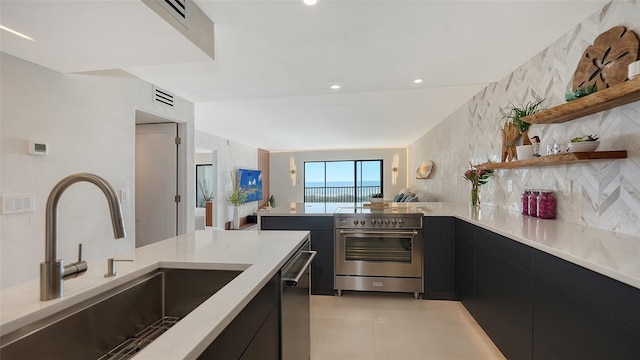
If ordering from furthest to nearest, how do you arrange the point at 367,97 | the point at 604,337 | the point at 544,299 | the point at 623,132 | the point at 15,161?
the point at 367,97
the point at 15,161
the point at 623,132
the point at 544,299
the point at 604,337

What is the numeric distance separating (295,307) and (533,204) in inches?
82.3

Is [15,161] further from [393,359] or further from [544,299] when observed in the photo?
[544,299]

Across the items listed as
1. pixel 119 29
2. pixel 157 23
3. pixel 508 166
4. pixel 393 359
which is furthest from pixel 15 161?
pixel 508 166

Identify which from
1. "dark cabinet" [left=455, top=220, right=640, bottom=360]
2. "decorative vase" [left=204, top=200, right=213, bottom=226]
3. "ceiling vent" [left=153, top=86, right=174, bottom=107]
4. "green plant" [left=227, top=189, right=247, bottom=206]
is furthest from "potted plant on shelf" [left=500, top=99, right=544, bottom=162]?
"decorative vase" [left=204, top=200, right=213, bottom=226]

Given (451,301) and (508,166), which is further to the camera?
(451,301)

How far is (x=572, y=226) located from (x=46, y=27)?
3373 mm

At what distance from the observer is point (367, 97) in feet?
12.5

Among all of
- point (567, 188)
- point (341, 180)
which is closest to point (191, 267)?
point (567, 188)

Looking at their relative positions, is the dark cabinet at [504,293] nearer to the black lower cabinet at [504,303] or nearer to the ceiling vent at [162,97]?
the black lower cabinet at [504,303]

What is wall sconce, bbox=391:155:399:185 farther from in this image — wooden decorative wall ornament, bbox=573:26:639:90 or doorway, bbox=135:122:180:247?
wooden decorative wall ornament, bbox=573:26:639:90

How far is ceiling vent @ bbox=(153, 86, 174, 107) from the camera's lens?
3006mm

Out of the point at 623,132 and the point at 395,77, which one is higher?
the point at 395,77

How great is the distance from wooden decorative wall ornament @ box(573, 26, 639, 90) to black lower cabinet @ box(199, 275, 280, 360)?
2144 millimetres

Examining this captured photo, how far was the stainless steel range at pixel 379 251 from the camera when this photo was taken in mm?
2799
